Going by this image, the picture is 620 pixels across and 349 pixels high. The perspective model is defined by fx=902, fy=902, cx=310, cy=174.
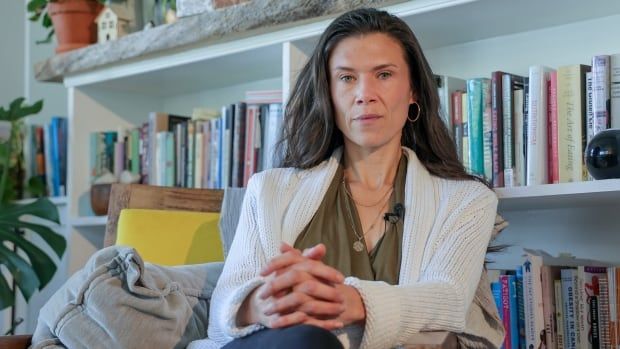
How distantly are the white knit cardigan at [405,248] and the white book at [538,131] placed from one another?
10.3 inches

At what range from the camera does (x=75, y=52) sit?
2.70 meters

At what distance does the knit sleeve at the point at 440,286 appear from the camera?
134 cm

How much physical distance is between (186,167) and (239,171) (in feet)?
0.82

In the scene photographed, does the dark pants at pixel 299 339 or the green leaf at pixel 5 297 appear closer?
the dark pants at pixel 299 339

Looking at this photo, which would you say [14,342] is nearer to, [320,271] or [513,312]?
[320,271]

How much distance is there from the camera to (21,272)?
2.60m

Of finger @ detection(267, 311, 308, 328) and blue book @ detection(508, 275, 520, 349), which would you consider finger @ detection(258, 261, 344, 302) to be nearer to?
finger @ detection(267, 311, 308, 328)

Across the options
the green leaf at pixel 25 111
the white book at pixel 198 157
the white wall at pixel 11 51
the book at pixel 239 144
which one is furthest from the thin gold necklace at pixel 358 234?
the white wall at pixel 11 51

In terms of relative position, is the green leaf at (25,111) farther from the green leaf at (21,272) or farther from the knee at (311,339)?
the knee at (311,339)

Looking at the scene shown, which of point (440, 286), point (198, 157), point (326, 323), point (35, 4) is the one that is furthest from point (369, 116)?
point (35, 4)

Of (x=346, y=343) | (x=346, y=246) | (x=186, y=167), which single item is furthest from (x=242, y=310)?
(x=186, y=167)

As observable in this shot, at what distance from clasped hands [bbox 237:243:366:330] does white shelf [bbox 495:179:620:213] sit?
62 cm

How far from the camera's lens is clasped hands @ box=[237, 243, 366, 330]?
1.32 m

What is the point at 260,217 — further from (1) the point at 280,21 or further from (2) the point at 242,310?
(1) the point at 280,21
